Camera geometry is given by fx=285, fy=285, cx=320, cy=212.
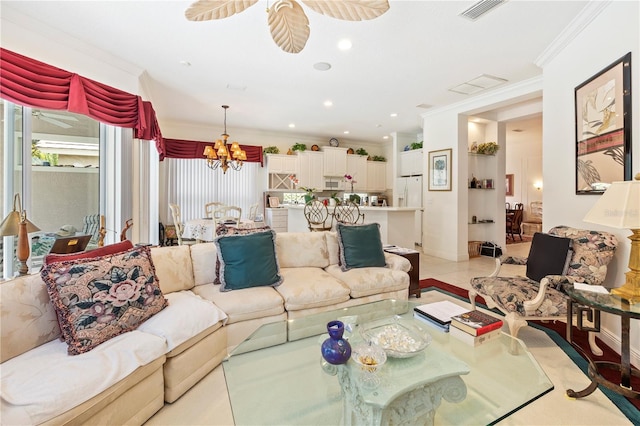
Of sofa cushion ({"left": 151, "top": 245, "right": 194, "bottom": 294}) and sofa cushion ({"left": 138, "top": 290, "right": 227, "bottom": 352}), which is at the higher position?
sofa cushion ({"left": 151, "top": 245, "right": 194, "bottom": 294})

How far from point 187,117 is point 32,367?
5.63 m

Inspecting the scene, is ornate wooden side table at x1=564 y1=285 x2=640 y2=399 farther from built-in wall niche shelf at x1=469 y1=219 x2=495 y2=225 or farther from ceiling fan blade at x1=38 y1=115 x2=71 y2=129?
ceiling fan blade at x1=38 y1=115 x2=71 y2=129

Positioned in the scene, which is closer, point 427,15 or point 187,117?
point 427,15

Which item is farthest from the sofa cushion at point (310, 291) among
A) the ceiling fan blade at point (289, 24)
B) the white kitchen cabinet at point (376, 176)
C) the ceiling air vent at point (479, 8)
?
the white kitchen cabinet at point (376, 176)

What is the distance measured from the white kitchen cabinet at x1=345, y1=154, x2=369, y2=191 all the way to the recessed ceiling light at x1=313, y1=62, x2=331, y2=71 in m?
4.16

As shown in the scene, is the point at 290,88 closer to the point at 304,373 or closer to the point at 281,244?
the point at 281,244

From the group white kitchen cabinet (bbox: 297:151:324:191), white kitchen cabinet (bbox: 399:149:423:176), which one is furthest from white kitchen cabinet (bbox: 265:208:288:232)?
white kitchen cabinet (bbox: 399:149:423:176)

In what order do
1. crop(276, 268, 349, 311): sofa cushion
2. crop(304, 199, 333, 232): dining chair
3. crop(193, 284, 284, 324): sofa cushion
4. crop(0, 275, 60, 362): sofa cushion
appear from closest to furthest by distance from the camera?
crop(0, 275, 60, 362): sofa cushion
crop(193, 284, 284, 324): sofa cushion
crop(276, 268, 349, 311): sofa cushion
crop(304, 199, 333, 232): dining chair

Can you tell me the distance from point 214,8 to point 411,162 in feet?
19.8

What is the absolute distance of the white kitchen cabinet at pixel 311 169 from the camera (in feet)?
23.8

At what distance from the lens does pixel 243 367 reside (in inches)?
61.1

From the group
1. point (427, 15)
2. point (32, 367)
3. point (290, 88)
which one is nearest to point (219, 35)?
point (290, 88)

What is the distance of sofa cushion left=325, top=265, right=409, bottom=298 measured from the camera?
2633 millimetres

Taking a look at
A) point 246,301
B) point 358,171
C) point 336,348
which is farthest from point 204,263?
point 358,171
